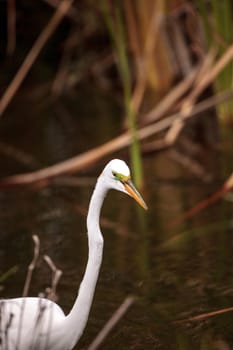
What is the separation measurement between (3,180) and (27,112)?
2037 mm

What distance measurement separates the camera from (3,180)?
5.89 metres

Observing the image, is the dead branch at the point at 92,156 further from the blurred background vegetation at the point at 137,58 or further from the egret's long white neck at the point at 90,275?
the egret's long white neck at the point at 90,275

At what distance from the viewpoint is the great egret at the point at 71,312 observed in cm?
301

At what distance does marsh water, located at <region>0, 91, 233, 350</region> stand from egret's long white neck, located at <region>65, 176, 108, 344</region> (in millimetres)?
219

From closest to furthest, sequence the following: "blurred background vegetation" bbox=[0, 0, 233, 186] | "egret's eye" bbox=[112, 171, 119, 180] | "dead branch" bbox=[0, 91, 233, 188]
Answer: "egret's eye" bbox=[112, 171, 119, 180] → "dead branch" bbox=[0, 91, 233, 188] → "blurred background vegetation" bbox=[0, 0, 233, 186]

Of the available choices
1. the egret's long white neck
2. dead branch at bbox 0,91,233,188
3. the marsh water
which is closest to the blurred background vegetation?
dead branch at bbox 0,91,233,188

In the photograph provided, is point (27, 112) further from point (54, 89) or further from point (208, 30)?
point (208, 30)

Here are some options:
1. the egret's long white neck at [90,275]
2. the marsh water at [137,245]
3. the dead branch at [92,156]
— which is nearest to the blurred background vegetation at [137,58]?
the dead branch at [92,156]

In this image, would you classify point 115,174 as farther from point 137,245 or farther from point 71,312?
point 137,245

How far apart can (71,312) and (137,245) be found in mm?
1848

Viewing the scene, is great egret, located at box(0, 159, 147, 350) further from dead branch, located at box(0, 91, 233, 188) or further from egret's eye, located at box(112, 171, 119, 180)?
dead branch, located at box(0, 91, 233, 188)

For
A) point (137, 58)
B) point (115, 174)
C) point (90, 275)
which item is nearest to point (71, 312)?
point (90, 275)

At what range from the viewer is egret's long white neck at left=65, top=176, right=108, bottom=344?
3.02m

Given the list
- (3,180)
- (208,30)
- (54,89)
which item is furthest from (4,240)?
(54,89)
